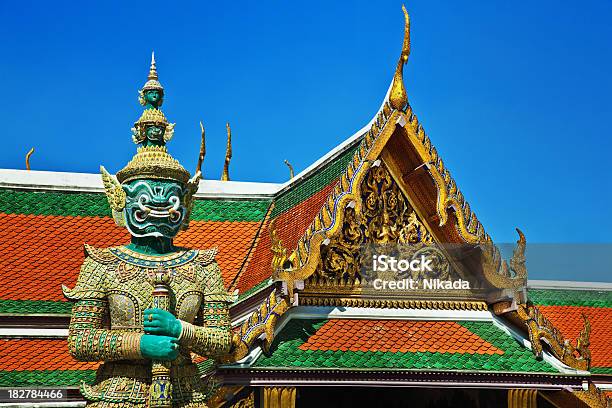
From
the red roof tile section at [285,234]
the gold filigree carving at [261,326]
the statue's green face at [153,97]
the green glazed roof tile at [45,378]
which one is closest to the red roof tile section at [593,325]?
the red roof tile section at [285,234]

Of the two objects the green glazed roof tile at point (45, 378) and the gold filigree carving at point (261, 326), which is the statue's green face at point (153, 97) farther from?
the green glazed roof tile at point (45, 378)

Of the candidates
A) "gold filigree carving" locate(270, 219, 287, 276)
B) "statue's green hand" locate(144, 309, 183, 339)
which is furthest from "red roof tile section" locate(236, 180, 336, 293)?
"statue's green hand" locate(144, 309, 183, 339)

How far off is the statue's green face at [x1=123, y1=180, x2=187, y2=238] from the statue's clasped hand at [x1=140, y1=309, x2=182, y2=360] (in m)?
0.87

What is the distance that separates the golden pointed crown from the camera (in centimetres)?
872

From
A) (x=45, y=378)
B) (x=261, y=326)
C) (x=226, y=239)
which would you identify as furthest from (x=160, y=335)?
(x=226, y=239)

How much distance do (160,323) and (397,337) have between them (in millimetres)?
2819

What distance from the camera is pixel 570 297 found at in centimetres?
1417

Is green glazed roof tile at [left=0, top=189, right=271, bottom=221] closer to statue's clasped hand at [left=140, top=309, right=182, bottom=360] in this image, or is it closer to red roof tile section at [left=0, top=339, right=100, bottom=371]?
red roof tile section at [left=0, top=339, right=100, bottom=371]

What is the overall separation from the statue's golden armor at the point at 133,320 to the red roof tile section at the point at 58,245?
295cm

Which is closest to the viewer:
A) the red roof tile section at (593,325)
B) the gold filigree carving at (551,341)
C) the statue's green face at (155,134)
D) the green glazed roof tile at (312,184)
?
the statue's green face at (155,134)

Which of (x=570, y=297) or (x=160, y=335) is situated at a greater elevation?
(x=570, y=297)

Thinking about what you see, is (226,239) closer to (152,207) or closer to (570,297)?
(152,207)

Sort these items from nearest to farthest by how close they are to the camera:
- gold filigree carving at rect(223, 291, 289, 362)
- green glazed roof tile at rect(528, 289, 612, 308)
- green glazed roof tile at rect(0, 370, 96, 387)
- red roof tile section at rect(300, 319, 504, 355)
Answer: gold filigree carving at rect(223, 291, 289, 362), red roof tile section at rect(300, 319, 504, 355), green glazed roof tile at rect(0, 370, 96, 387), green glazed roof tile at rect(528, 289, 612, 308)

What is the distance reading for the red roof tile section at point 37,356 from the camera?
10.4m
